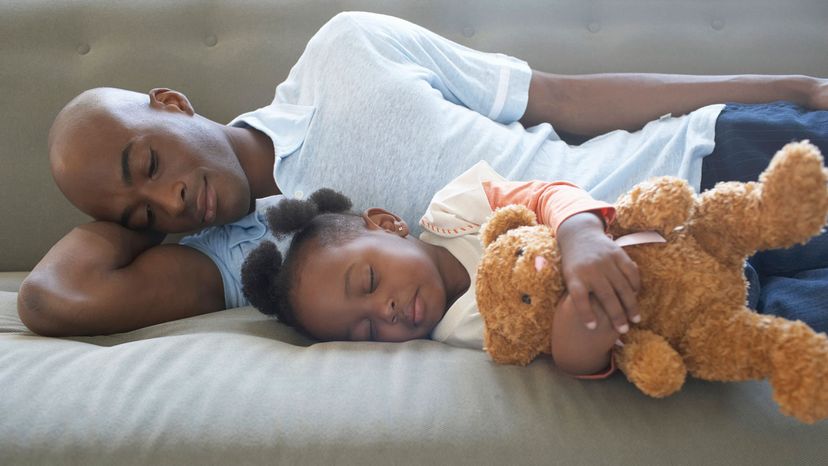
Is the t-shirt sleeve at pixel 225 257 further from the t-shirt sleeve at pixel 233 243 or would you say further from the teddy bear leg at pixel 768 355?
the teddy bear leg at pixel 768 355

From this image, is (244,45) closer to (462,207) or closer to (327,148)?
(327,148)

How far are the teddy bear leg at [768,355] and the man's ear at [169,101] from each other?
103 cm

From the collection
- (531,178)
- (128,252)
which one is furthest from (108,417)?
(531,178)

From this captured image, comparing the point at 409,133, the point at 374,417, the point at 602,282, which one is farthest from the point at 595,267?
the point at 409,133

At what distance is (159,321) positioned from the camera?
44.6 inches

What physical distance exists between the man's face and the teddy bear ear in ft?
1.94

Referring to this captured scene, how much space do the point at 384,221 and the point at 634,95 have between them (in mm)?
611

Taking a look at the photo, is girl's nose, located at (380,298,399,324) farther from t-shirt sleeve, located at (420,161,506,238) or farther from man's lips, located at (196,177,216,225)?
man's lips, located at (196,177,216,225)

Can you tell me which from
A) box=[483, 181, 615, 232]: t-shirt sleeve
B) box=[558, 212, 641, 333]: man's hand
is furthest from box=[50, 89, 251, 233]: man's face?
box=[558, 212, 641, 333]: man's hand

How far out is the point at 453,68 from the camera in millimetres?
1330

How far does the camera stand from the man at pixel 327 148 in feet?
3.59

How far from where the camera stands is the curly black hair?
1041 millimetres

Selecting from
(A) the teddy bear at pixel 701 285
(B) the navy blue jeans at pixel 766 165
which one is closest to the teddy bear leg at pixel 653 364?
(A) the teddy bear at pixel 701 285

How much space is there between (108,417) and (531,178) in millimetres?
782
